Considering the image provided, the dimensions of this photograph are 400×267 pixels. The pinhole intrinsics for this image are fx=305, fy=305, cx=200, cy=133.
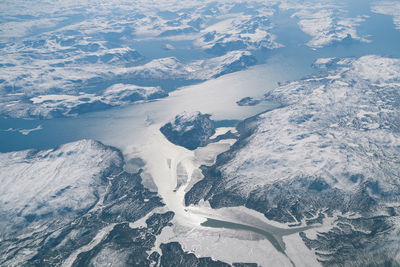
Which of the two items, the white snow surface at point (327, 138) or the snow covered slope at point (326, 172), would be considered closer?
the snow covered slope at point (326, 172)

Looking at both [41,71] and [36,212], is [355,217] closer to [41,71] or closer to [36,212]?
[36,212]

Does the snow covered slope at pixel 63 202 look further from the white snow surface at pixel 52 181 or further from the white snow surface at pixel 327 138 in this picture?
the white snow surface at pixel 327 138

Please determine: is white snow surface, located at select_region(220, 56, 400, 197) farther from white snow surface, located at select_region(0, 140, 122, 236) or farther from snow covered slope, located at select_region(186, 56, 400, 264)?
white snow surface, located at select_region(0, 140, 122, 236)

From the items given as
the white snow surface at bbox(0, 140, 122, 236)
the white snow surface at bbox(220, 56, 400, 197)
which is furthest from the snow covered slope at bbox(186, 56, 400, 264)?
the white snow surface at bbox(0, 140, 122, 236)

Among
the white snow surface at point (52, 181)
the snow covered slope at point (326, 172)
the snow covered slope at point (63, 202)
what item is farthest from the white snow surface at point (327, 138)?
the white snow surface at point (52, 181)

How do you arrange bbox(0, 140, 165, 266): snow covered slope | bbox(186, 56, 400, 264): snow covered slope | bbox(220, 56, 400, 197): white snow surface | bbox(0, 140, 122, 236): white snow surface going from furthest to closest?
bbox(220, 56, 400, 197): white snow surface → bbox(0, 140, 122, 236): white snow surface → bbox(0, 140, 165, 266): snow covered slope → bbox(186, 56, 400, 264): snow covered slope

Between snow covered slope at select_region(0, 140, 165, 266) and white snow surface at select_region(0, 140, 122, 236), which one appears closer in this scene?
snow covered slope at select_region(0, 140, 165, 266)

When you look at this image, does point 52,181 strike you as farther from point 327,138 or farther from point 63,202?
point 327,138

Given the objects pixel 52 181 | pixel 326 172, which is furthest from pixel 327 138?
pixel 52 181

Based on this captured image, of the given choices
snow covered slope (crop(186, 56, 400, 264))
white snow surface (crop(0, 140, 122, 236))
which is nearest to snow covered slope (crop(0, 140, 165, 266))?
white snow surface (crop(0, 140, 122, 236))

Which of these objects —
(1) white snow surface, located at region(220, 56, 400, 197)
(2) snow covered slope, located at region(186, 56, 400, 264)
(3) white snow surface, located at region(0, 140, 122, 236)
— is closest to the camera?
(2) snow covered slope, located at region(186, 56, 400, 264)

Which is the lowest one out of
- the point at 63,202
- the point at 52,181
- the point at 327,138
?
the point at 327,138
